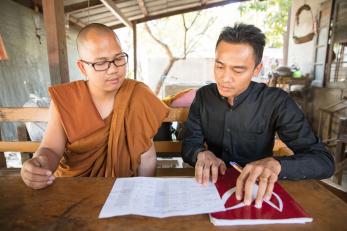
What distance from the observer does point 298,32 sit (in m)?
7.26

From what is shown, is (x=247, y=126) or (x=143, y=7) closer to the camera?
(x=247, y=126)

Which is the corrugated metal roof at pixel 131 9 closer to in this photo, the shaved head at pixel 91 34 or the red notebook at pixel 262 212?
the shaved head at pixel 91 34

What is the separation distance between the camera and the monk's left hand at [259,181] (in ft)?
2.97

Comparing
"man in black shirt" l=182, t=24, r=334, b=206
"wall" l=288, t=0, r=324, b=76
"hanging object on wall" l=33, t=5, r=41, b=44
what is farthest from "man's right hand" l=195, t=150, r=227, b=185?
"wall" l=288, t=0, r=324, b=76

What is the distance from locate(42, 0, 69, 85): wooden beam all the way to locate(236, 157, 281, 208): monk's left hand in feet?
6.09

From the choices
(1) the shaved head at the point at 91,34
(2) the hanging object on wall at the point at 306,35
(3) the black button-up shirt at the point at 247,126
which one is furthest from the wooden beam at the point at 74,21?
(2) the hanging object on wall at the point at 306,35

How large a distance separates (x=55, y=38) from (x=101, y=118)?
1.01 m

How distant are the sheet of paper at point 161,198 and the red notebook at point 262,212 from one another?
4 cm

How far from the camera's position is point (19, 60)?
400 cm

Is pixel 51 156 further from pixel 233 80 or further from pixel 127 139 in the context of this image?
pixel 233 80

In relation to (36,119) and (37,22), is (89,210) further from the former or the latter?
(37,22)

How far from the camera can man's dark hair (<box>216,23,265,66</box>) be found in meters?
1.41

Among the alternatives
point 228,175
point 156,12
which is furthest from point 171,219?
point 156,12

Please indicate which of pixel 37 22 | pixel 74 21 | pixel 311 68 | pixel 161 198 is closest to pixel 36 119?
pixel 161 198
